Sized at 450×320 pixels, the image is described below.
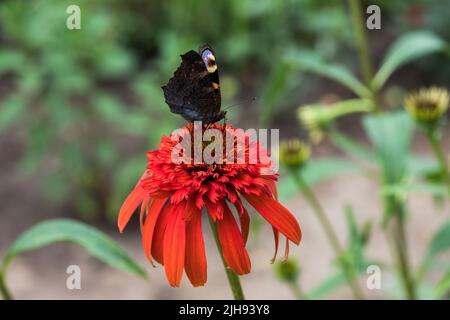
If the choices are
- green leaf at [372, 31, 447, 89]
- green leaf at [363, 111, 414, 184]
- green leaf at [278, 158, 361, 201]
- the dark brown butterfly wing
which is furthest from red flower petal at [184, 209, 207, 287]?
green leaf at [372, 31, 447, 89]

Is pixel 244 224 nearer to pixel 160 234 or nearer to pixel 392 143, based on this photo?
pixel 160 234

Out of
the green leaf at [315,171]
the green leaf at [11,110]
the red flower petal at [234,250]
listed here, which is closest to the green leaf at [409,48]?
the green leaf at [315,171]

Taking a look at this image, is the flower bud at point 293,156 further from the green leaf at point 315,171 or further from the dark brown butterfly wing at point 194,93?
the dark brown butterfly wing at point 194,93

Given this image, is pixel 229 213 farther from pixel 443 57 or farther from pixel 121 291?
pixel 443 57

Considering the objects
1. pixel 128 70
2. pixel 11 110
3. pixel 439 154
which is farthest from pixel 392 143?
pixel 128 70

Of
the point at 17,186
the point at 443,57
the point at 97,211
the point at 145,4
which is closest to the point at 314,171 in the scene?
the point at 97,211

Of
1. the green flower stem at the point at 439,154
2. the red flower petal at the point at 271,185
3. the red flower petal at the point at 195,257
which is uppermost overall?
the green flower stem at the point at 439,154

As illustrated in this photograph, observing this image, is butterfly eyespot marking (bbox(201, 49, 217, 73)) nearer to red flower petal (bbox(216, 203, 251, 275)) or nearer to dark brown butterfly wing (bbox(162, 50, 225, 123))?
dark brown butterfly wing (bbox(162, 50, 225, 123))
